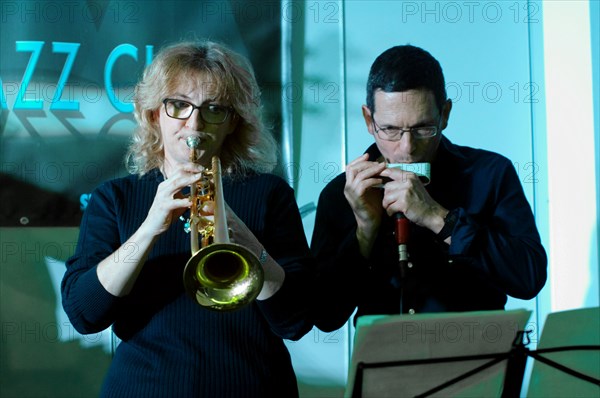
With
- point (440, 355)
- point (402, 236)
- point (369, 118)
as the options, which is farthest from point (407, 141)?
point (440, 355)

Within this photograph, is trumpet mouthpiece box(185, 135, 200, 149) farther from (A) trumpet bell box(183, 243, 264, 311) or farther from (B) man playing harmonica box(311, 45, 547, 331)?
(B) man playing harmonica box(311, 45, 547, 331)

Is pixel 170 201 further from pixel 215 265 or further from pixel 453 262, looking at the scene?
pixel 453 262

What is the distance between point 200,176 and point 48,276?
1352mm

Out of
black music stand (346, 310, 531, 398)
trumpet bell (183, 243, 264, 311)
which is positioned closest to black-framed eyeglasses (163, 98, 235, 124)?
trumpet bell (183, 243, 264, 311)

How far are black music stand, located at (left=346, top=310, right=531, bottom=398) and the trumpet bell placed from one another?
36cm

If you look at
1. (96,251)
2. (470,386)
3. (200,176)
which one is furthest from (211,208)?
(470,386)

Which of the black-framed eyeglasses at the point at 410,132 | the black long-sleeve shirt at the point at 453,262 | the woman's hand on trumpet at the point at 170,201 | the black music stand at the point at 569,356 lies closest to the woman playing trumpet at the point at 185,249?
the woman's hand on trumpet at the point at 170,201

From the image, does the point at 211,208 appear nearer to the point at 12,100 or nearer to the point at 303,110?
the point at 303,110

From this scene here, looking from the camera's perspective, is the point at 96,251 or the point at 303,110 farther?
the point at 303,110

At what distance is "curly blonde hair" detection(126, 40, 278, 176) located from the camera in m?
1.97

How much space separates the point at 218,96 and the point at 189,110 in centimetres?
9

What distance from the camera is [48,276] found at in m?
2.84

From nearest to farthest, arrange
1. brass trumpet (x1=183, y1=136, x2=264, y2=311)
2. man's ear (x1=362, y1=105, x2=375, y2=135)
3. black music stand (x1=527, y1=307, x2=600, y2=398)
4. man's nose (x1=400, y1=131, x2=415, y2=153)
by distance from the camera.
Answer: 1. black music stand (x1=527, y1=307, x2=600, y2=398)
2. brass trumpet (x1=183, y1=136, x2=264, y2=311)
3. man's nose (x1=400, y1=131, x2=415, y2=153)
4. man's ear (x1=362, y1=105, x2=375, y2=135)

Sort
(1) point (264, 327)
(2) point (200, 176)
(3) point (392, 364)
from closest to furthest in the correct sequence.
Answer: (3) point (392, 364), (2) point (200, 176), (1) point (264, 327)
